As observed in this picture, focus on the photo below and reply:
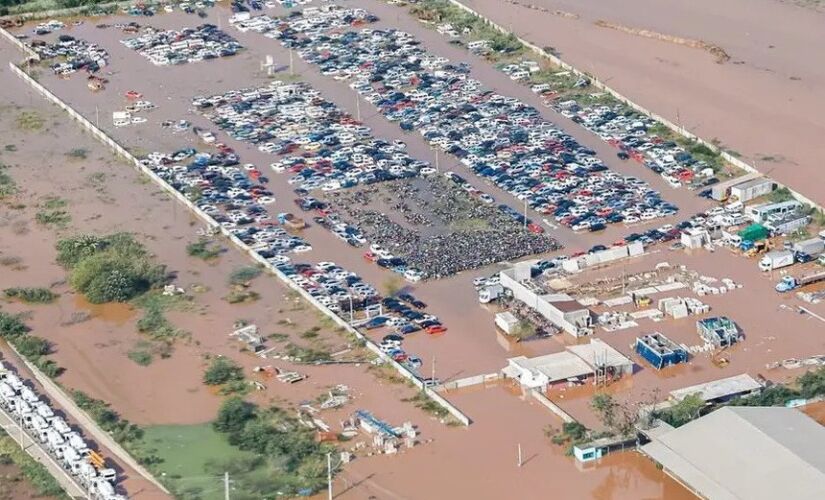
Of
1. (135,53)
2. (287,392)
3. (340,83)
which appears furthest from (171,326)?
(135,53)

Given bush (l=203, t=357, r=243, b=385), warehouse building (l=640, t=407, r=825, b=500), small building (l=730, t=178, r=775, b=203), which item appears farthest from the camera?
small building (l=730, t=178, r=775, b=203)

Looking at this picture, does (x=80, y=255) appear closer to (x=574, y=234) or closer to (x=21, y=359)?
(x=21, y=359)

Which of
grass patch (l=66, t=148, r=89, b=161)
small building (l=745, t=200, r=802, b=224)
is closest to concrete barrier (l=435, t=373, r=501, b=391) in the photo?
small building (l=745, t=200, r=802, b=224)

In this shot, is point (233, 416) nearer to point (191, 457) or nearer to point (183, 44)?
point (191, 457)

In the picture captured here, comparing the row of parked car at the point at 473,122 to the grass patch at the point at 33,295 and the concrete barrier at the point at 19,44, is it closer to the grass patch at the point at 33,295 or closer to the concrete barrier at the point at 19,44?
the concrete barrier at the point at 19,44

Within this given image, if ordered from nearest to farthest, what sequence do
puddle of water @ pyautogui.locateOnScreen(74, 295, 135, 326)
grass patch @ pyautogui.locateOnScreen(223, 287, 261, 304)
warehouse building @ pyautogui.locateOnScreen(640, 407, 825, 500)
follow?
warehouse building @ pyautogui.locateOnScreen(640, 407, 825, 500)
puddle of water @ pyautogui.locateOnScreen(74, 295, 135, 326)
grass patch @ pyautogui.locateOnScreen(223, 287, 261, 304)

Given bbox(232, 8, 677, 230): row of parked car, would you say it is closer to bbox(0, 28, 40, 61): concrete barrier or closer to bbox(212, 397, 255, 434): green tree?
bbox(0, 28, 40, 61): concrete barrier

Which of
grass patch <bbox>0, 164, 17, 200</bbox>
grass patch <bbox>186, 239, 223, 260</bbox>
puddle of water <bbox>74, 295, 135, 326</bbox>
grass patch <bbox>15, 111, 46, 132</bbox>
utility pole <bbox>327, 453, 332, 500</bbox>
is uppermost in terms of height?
utility pole <bbox>327, 453, 332, 500</bbox>
